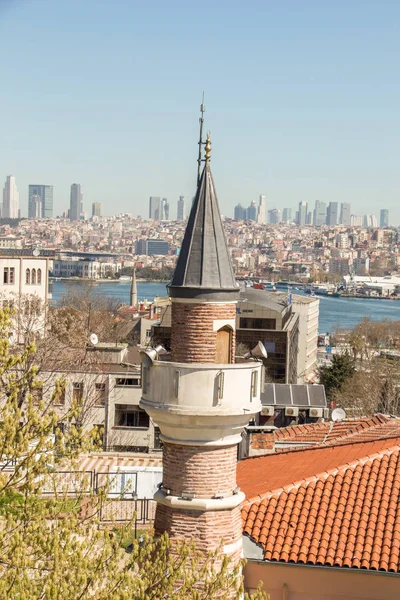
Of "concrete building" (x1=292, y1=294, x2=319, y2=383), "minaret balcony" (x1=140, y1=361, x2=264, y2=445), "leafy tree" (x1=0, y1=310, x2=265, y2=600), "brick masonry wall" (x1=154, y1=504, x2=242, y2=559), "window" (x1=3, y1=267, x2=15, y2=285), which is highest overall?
"minaret balcony" (x1=140, y1=361, x2=264, y2=445)

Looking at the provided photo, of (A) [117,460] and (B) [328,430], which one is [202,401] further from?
(A) [117,460]

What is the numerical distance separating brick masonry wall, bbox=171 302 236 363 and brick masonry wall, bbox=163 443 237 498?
57 cm

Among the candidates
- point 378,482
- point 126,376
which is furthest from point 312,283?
point 378,482

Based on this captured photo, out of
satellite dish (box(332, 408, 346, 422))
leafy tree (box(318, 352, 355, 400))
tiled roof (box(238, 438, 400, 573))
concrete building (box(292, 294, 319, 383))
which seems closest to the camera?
tiled roof (box(238, 438, 400, 573))

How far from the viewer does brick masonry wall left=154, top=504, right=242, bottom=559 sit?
6254mm

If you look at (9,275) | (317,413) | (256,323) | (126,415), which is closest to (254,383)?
(317,413)

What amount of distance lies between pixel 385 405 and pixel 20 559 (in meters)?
24.7

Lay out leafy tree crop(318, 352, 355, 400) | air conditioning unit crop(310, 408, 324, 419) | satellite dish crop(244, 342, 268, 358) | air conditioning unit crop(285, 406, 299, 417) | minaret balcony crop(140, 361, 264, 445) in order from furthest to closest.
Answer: leafy tree crop(318, 352, 355, 400) < air conditioning unit crop(310, 408, 324, 419) < air conditioning unit crop(285, 406, 299, 417) < satellite dish crop(244, 342, 268, 358) < minaret balcony crop(140, 361, 264, 445)

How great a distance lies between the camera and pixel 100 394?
20.4 meters

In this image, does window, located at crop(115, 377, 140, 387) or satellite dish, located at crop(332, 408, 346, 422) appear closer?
satellite dish, located at crop(332, 408, 346, 422)

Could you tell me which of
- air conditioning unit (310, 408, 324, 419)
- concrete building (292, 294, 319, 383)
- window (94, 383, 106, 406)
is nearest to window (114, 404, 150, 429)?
window (94, 383, 106, 406)

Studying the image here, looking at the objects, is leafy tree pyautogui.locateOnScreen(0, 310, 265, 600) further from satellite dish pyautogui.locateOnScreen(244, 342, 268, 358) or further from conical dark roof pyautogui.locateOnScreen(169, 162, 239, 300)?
satellite dish pyautogui.locateOnScreen(244, 342, 268, 358)

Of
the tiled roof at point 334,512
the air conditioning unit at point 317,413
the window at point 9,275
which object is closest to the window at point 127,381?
the air conditioning unit at point 317,413

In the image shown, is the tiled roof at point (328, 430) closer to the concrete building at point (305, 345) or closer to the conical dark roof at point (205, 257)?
the conical dark roof at point (205, 257)
